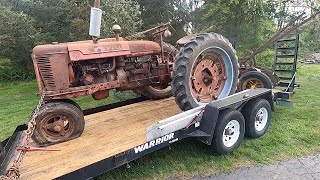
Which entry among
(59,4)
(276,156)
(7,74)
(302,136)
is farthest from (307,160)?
(7,74)

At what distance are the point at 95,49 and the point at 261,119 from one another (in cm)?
291

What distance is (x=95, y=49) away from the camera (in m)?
3.95

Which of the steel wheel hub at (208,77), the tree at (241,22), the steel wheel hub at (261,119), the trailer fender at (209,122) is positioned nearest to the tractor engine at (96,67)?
the steel wheel hub at (208,77)

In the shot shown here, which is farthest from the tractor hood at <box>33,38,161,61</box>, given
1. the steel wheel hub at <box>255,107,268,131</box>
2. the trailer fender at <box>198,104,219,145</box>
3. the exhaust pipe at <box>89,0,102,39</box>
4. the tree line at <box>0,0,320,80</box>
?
the tree line at <box>0,0,320,80</box>

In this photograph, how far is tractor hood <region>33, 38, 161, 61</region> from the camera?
3.75 m

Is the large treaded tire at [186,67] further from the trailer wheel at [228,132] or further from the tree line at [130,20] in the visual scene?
the tree line at [130,20]

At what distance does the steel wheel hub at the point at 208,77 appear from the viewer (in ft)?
14.7

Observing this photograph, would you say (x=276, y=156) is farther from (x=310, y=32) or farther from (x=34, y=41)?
(x=310, y=32)

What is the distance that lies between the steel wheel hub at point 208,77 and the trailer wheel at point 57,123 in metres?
1.74

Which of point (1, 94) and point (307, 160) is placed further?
point (1, 94)

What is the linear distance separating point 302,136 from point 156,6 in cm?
914

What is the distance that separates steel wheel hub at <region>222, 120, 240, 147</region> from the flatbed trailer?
0.26 meters

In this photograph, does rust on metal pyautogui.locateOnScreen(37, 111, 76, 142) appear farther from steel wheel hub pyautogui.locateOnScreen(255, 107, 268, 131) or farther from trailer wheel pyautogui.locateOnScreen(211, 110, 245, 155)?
steel wheel hub pyautogui.locateOnScreen(255, 107, 268, 131)

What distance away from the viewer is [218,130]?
396 cm
